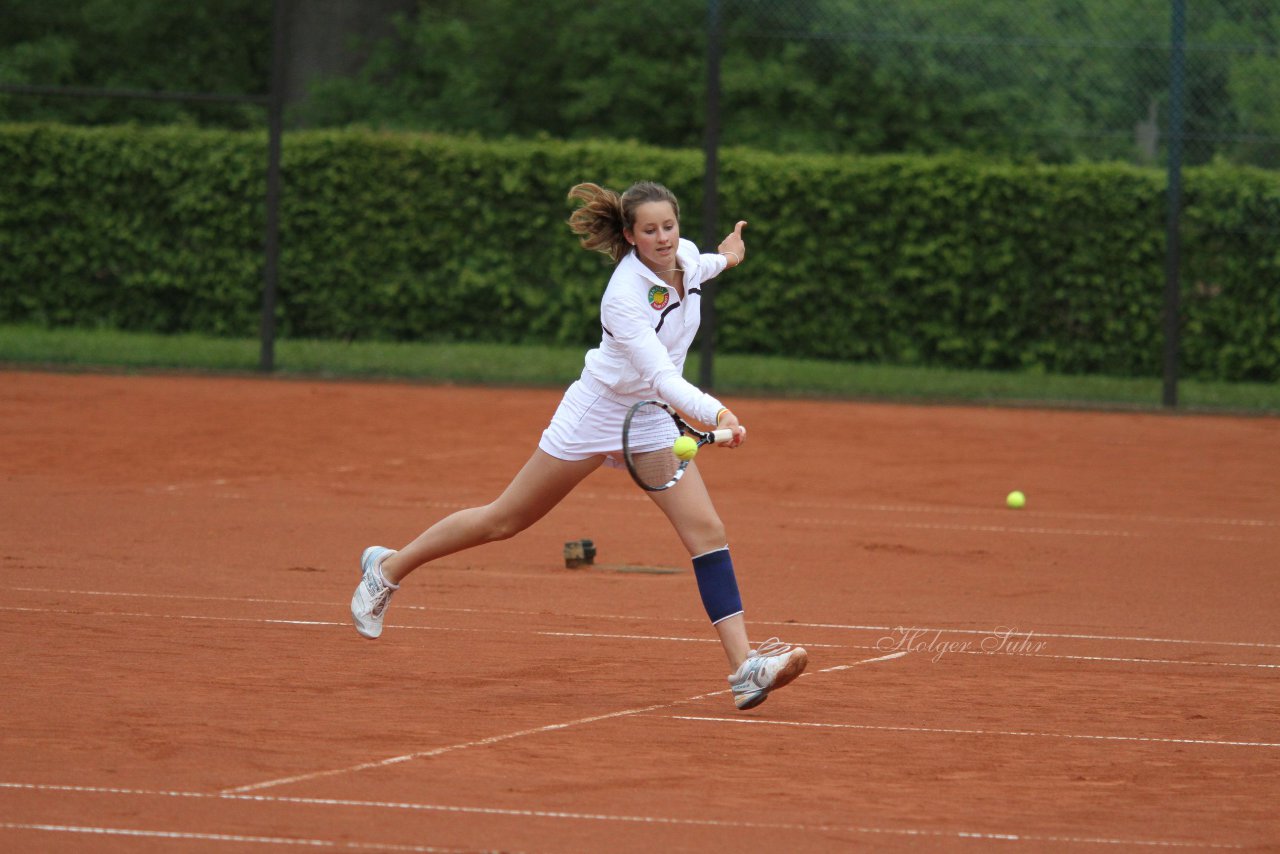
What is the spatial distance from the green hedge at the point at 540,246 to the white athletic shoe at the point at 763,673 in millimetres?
13150

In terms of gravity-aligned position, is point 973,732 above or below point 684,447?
below

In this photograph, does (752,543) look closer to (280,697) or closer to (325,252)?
(280,697)

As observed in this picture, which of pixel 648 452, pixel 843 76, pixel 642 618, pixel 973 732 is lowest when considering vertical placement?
pixel 642 618

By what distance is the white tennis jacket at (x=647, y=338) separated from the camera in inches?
223

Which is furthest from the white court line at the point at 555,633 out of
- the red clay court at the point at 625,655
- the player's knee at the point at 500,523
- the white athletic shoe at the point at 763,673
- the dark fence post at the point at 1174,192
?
the dark fence post at the point at 1174,192

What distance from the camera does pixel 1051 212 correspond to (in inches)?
718

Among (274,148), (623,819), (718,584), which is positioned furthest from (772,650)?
(274,148)

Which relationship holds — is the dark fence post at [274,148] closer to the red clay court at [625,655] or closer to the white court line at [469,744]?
the red clay court at [625,655]

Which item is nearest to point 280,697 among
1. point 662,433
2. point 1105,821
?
point 662,433

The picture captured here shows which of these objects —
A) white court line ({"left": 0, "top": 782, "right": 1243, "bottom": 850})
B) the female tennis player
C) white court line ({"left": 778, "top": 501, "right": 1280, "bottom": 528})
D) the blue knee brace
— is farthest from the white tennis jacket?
white court line ({"left": 778, "top": 501, "right": 1280, "bottom": 528})

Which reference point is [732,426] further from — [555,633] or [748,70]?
[748,70]

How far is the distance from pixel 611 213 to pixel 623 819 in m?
2.25

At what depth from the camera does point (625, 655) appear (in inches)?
270

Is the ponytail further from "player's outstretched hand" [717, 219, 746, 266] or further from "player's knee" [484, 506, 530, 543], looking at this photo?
"player's knee" [484, 506, 530, 543]
